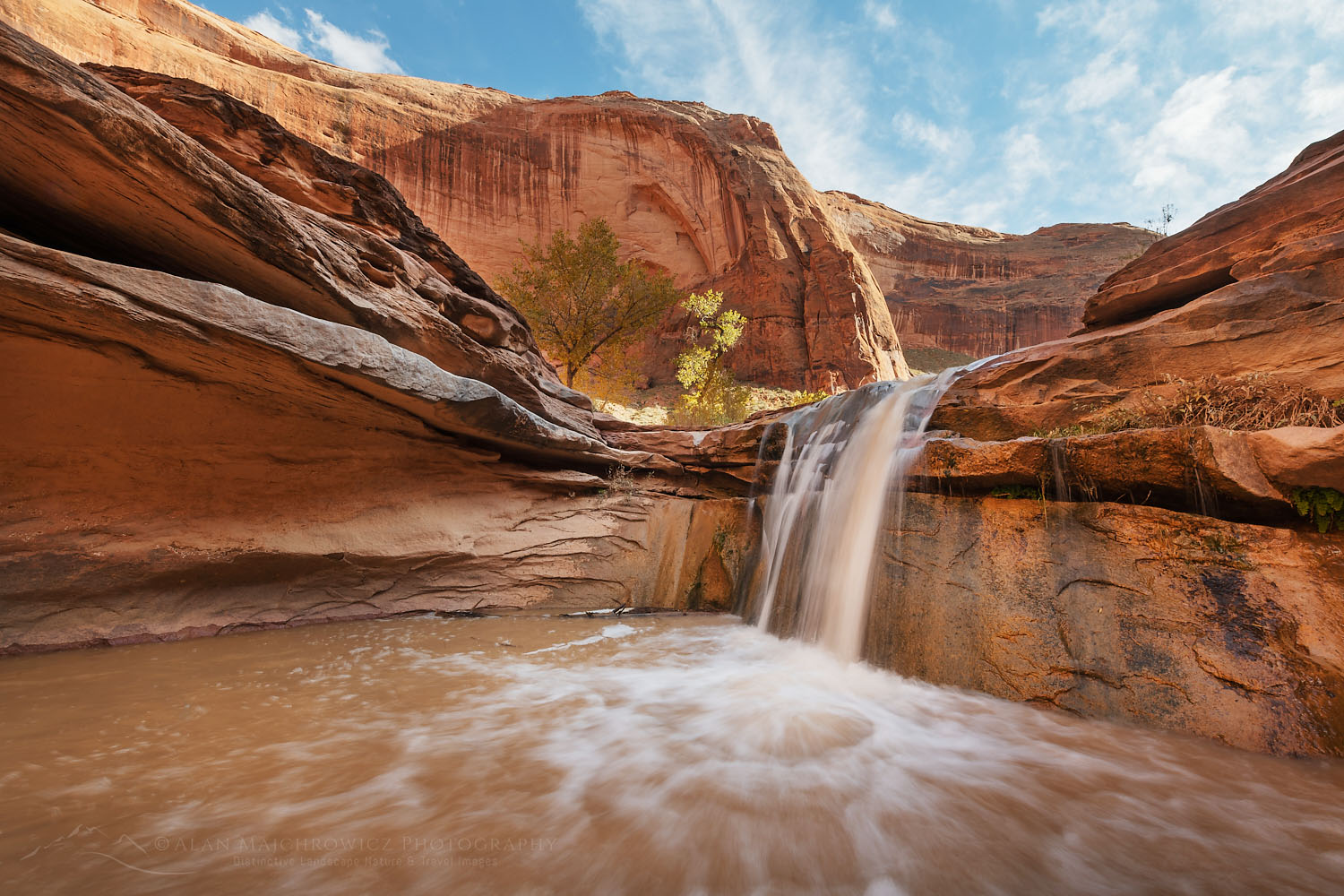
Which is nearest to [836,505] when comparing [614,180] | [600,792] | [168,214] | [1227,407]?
[1227,407]

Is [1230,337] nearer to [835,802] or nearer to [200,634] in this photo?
[835,802]

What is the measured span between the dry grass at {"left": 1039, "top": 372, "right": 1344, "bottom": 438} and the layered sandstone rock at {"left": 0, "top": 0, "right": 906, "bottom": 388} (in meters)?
19.7

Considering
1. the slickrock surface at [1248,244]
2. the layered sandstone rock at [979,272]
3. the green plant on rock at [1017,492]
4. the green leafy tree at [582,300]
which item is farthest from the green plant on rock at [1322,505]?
the layered sandstone rock at [979,272]

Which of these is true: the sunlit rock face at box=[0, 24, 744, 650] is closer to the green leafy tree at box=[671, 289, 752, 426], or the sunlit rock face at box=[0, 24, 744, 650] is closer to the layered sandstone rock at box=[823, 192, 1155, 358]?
the green leafy tree at box=[671, 289, 752, 426]

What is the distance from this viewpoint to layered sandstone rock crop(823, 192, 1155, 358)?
1289 inches

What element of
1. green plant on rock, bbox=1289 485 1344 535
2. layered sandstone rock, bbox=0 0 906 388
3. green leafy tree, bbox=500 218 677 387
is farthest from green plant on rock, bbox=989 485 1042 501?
layered sandstone rock, bbox=0 0 906 388

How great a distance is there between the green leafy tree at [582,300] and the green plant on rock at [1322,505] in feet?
54.8

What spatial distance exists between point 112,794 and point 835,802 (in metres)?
3.50

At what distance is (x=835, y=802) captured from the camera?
8.39ft

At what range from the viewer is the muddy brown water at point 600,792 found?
6.47 ft

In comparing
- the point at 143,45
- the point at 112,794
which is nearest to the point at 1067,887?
the point at 112,794

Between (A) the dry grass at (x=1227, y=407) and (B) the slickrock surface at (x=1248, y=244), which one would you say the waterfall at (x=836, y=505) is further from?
(B) the slickrock surface at (x=1248, y=244)

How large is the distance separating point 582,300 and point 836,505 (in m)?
14.1

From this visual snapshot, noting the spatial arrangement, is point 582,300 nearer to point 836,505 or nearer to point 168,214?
point 168,214
